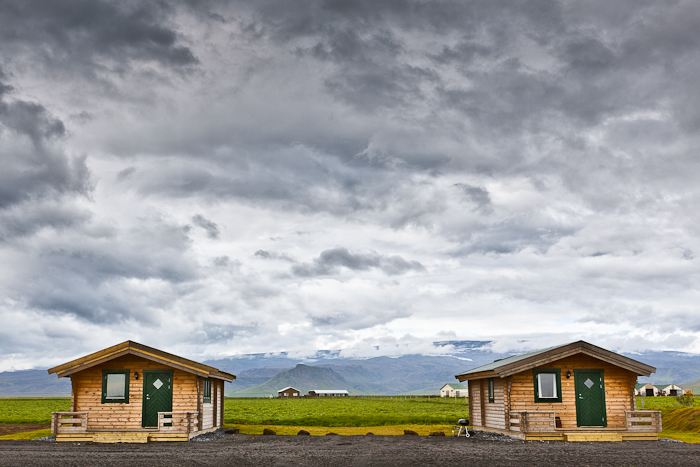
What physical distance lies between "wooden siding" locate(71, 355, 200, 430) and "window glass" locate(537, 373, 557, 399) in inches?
698

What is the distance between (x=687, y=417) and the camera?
37375mm

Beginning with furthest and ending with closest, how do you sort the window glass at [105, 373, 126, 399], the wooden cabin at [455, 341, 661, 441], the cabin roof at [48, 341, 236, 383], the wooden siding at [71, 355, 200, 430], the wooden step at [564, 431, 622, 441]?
1. the window glass at [105, 373, 126, 399]
2. the wooden siding at [71, 355, 200, 430]
3. the cabin roof at [48, 341, 236, 383]
4. the wooden cabin at [455, 341, 661, 441]
5. the wooden step at [564, 431, 622, 441]

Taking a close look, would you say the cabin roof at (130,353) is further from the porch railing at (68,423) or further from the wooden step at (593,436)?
the wooden step at (593,436)

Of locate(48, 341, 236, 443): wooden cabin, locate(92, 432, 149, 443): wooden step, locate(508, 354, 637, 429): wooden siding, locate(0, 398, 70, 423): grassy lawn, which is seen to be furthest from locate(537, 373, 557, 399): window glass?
locate(0, 398, 70, 423): grassy lawn

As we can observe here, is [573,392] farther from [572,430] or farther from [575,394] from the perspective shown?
[572,430]

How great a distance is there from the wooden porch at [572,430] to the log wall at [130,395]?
632 inches

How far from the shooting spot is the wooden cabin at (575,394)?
29250mm

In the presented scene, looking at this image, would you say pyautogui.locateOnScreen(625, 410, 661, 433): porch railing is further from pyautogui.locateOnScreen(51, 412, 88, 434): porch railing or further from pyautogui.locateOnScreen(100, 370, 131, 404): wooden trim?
pyautogui.locateOnScreen(51, 412, 88, 434): porch railing

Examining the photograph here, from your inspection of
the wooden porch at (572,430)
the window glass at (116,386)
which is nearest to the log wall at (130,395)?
the window glass at (116,386)

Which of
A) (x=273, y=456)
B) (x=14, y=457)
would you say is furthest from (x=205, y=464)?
(x=14, y=457)

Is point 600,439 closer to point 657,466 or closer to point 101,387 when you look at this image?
point 657,466

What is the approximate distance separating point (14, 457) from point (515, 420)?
2202 centimetres

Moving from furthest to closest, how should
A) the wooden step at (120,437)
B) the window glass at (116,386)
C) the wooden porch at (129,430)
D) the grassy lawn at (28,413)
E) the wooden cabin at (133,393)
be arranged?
1. the grassy lawn at (28,413)
2. the window glass at (116,386)
3. the wooden cabin at (133,393)
4. the wooden porch at (129,430)
5. the wooden step at (120,437)

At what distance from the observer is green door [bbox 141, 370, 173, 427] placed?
30.6 meters
